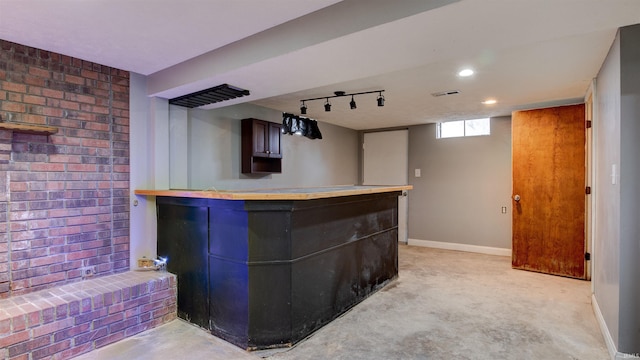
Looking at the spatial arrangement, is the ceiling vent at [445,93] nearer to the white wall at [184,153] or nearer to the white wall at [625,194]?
the white wall at [625,194]

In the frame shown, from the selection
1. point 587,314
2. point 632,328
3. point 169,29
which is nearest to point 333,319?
point 632,328

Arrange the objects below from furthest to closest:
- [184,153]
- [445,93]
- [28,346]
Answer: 1. [445,93]
2. [184,153]
3. [28,346]

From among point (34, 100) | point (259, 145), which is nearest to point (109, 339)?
point (34, 100)

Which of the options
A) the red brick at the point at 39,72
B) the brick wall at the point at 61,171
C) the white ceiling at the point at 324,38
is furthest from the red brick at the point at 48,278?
the white ceiling at the point at 324,38

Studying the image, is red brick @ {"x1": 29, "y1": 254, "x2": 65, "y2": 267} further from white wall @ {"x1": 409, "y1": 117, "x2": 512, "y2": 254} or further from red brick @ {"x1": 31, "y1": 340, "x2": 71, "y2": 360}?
white wall @ {"x1": 409, "y1": 117, "x2": 512, "y2": 254}

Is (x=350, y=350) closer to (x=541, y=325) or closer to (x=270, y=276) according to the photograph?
(x=270, y=276)

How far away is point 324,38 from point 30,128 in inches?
84.7

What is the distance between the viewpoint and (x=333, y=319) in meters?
2.79

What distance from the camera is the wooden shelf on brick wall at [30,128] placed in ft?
7.29

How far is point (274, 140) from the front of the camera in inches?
172

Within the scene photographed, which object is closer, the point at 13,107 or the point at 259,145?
the point at 13,107

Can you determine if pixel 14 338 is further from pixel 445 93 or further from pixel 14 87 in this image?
pixel 445 93

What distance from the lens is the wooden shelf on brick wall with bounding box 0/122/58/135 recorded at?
2221mm

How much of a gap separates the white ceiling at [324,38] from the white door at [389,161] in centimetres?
276
